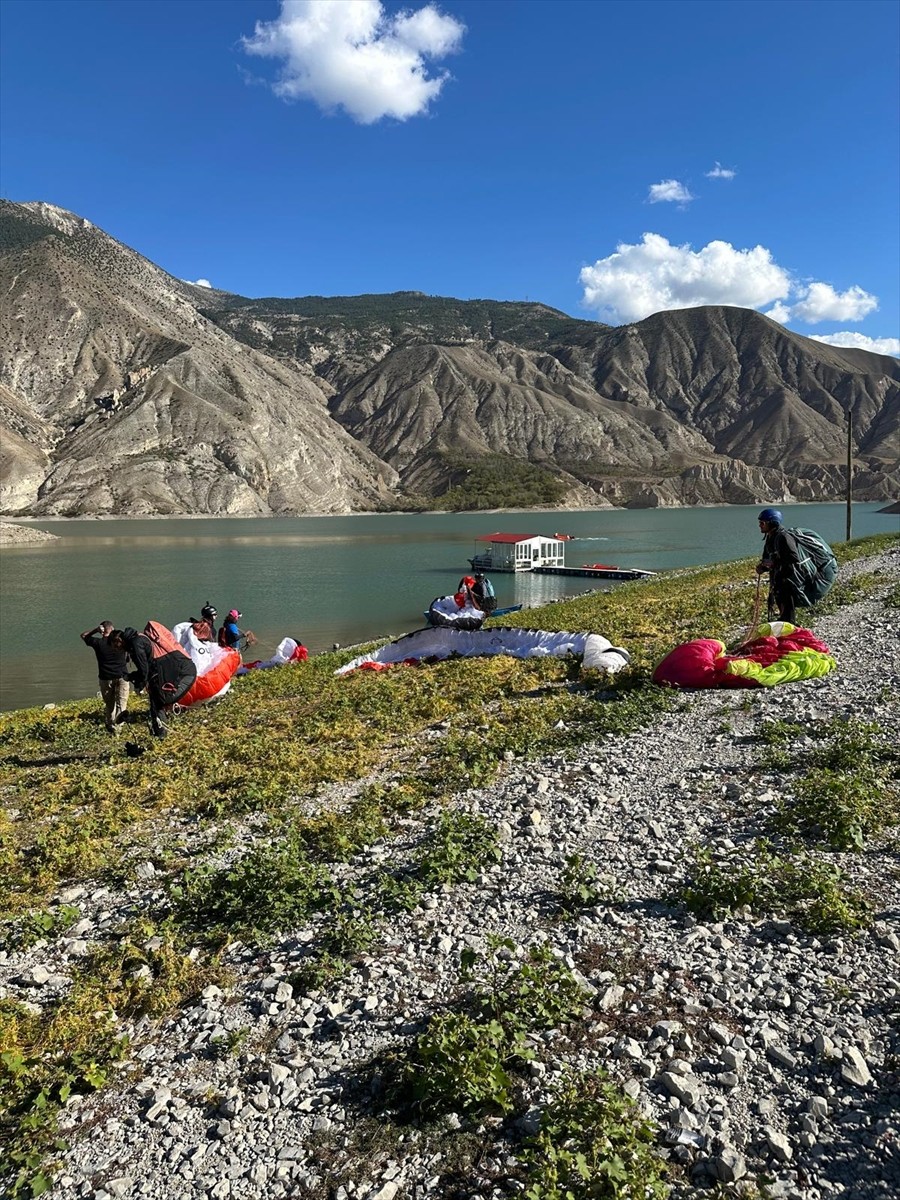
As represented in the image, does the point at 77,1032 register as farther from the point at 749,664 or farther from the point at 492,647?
the point at 492,647

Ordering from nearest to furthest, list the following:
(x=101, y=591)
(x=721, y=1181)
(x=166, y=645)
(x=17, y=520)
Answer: (x=721, y=1181), (x=166, y=645), (x=101, y=591), (x=17, y=520)

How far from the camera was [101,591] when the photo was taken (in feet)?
203

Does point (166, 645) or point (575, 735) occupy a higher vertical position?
point (166, 645)

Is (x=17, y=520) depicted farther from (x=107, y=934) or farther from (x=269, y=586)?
(x=107, y=934)

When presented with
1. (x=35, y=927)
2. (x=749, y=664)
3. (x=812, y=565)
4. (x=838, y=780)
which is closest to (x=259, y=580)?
(x=812, y=565)

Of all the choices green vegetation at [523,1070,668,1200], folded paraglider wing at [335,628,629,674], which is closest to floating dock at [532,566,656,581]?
folded paraglider wing at [335,628,629,674]

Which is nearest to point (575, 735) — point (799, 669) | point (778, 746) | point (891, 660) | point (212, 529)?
point (778, 746)

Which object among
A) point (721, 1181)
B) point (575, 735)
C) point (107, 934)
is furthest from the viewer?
point (575, 735)

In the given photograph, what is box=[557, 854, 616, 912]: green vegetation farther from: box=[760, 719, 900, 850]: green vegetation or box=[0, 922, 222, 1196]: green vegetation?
box=[0, 922, 222, 1196]: green vegetation

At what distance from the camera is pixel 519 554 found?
7331 cm

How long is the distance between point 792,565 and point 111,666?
42.3 ft

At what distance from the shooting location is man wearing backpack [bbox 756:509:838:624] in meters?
14.1

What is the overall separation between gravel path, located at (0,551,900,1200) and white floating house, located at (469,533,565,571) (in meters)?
65.6

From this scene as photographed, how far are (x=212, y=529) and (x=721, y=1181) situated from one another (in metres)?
160
